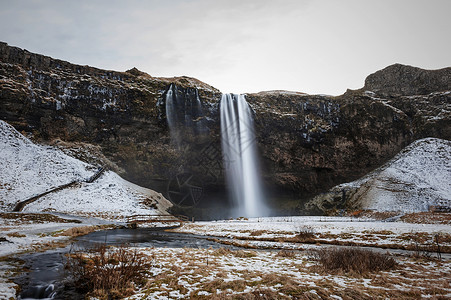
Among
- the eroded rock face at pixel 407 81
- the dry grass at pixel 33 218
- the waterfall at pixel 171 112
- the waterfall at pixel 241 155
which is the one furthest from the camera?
the eroded rock face at pixel 407 81

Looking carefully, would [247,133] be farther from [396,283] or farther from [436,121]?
[396,283]

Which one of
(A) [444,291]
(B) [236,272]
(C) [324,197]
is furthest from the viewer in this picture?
(C) [324,197]

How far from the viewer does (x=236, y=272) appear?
8.02 m

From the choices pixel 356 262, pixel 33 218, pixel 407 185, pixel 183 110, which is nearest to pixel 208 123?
pixel 183 110

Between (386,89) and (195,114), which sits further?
(386,89)

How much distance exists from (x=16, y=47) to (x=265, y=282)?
6617 cm

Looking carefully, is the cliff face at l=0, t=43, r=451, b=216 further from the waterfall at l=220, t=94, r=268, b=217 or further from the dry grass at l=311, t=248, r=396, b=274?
the dry grass at l=311, t=248, r=396, b=274

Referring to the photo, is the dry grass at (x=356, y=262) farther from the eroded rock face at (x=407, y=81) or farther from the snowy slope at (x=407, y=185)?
the eroded rock face at (x=407, y=81)

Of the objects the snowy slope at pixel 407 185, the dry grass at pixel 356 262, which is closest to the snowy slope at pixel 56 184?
the dry grass at pixel 356 262

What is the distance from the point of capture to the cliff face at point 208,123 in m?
49.6

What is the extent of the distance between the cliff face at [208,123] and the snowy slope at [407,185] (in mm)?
5563

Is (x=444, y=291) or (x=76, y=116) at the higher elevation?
(x=76, y=116)

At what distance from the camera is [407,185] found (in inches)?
1698

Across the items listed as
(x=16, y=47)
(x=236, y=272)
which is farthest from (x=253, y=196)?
(x=16, y=47)
